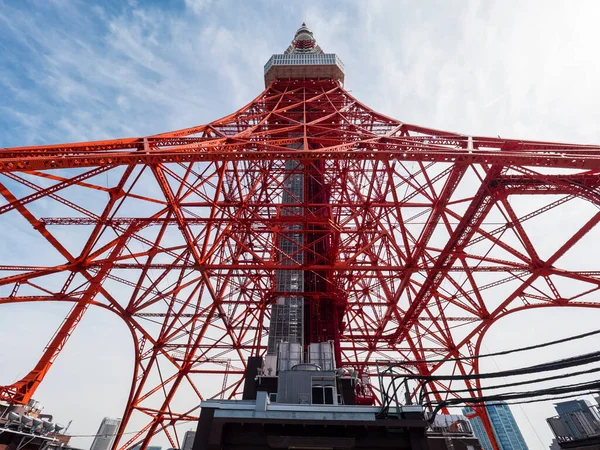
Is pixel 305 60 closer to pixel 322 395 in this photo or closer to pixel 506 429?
pixel 322 395

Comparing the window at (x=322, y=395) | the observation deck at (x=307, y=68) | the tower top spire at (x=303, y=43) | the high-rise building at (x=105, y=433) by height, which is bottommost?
the window at (x=322, y=395)

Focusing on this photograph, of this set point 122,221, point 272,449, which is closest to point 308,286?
point 122,221

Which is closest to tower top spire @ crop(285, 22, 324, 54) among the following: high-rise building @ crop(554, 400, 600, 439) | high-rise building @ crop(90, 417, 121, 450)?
high-rise building @ crop(554, 400, 600, 439)

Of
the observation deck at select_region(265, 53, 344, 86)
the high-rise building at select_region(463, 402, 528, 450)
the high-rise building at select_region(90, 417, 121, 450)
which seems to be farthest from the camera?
the high-rise building at select_region(463, 402, 528, 450)

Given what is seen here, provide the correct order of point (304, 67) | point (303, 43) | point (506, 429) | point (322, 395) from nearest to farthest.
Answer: point (322, 395) → point (304, 67) → point (303, 43) → point (506, 429)

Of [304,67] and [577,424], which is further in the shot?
[304,67]

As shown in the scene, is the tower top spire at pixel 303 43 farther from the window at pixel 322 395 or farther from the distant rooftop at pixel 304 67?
the window at pixel 322 395

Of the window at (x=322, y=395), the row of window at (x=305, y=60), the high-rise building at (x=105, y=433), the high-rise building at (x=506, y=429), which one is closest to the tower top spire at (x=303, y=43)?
the row of window at (x=305, y=60)

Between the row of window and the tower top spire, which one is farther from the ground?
the tower top spire

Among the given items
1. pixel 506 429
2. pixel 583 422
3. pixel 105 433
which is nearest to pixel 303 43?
pixel 583 422

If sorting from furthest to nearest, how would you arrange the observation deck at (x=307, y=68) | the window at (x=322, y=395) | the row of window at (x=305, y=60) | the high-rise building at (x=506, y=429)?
the high-rise building at (x=506, y=429)
the row of window at (x=305, y=60)
the observation deck at (x=307, y=68)
the window at (x=322, y=395)

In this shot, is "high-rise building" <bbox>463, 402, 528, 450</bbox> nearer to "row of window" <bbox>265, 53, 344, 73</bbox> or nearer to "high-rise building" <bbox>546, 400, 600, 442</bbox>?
"high-rise building" <bbox>546, 400, 600, 442</bbox>

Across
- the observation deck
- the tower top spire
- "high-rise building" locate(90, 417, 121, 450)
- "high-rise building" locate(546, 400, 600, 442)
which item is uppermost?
the tower top spire

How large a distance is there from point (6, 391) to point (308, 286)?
49.3 feet
